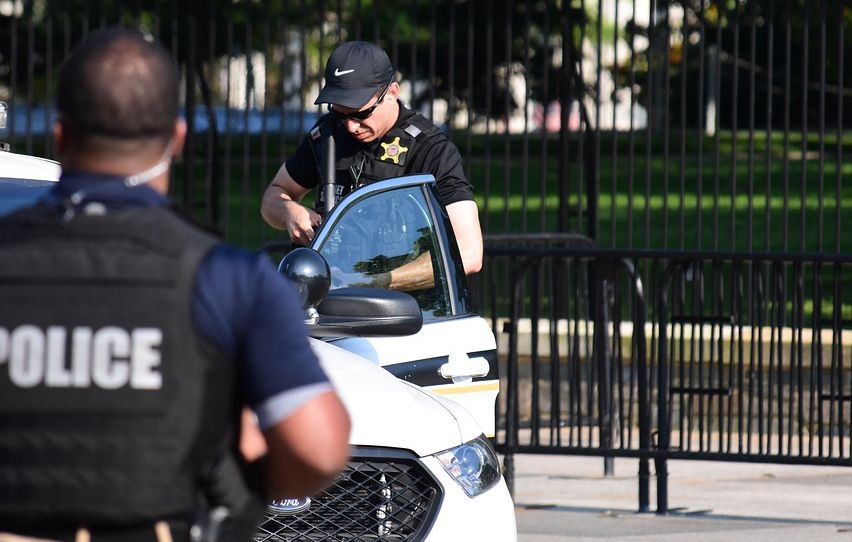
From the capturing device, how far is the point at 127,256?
2.16 meters

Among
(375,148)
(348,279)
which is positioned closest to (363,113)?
(375,148)

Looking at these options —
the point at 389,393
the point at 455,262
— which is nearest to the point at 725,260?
the point at 455,262

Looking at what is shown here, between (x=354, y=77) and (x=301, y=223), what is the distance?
20.5 inches

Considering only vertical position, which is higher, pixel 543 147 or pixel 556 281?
pixel 543 147

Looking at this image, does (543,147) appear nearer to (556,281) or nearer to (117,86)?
(556,281)

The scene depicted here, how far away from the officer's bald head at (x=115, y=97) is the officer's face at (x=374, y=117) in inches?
114

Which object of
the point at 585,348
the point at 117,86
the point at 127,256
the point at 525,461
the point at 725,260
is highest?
the point at 117,86

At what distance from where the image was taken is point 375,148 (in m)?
5.31

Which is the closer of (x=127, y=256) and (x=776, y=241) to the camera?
(x=127, y=256)

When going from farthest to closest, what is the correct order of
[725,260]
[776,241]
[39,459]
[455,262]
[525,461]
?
[776,241]
[525,461]
[725,260]
[455,262]
[39,459]

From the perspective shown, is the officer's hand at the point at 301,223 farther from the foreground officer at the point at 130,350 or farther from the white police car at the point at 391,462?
the foreground officer at the point at 130,350

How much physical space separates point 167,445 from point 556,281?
5.66 meters

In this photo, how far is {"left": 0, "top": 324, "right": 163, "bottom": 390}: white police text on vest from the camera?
6.94 feet

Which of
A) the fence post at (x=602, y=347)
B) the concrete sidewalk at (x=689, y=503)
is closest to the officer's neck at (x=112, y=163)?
the concrete sidewalk at (x=689, y=503)
